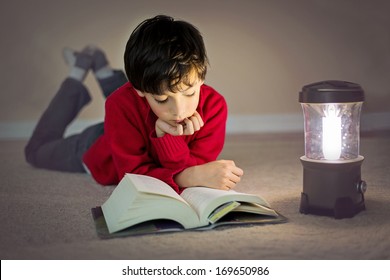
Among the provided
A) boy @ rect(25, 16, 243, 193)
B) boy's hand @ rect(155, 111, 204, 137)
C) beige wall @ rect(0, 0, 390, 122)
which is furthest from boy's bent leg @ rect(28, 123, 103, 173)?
beige wall @ rect(0, 0, 390, 122)

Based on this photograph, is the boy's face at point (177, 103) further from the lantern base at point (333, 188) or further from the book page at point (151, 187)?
the lantern base at point (333, 188)

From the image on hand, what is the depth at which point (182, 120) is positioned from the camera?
4.10 ft

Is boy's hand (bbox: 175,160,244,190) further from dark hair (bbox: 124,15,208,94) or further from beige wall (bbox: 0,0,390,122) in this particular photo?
beige wall (bbox: 0,0,390,122)

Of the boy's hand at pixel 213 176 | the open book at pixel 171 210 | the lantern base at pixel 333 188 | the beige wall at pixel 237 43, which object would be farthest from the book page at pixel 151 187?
the beige wall at pixel 237 43

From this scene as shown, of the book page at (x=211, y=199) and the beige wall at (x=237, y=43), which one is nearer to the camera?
the book page at (x=211, y=199)

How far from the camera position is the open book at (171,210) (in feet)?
3.39

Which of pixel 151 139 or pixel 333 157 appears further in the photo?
pixel 151 139

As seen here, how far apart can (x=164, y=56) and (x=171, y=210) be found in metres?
0.35

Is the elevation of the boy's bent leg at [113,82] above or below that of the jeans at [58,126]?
above

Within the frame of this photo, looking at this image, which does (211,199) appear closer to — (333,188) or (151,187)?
(151,187)

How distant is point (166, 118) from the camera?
124 centimetres

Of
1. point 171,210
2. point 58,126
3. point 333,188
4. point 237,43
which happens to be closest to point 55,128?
point 58,126
